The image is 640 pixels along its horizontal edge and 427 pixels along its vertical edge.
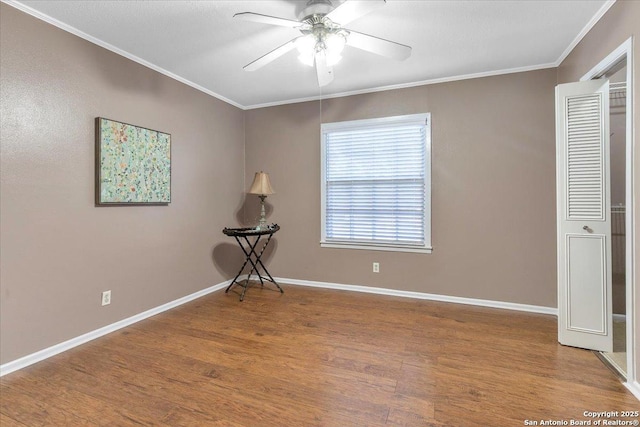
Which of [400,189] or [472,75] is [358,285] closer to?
[400,189]

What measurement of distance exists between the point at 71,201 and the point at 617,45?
160 inches

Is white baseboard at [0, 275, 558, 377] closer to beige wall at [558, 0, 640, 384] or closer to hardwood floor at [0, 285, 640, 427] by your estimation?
hardwood floor at [0, 285, 640, 427]

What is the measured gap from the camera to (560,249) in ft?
7.62

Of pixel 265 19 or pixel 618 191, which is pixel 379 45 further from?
pixel 618 191

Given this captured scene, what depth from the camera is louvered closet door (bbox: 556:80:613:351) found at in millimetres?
2158

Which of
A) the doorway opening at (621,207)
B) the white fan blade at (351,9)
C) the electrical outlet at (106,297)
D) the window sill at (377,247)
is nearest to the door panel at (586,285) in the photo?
the doorway opening at (621,207)

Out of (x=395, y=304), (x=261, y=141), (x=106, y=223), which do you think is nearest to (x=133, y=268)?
(x=106, y=223)

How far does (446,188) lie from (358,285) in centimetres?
158

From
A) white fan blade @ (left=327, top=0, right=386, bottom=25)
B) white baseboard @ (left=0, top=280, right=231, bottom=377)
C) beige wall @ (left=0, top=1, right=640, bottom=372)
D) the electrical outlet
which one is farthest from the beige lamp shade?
white fan blade @ (left=327, top=0, right=386, bottom=25)

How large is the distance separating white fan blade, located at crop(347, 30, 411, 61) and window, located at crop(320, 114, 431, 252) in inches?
58.0

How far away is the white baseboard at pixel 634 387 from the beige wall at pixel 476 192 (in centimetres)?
128

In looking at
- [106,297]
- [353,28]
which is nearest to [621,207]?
[353,28]

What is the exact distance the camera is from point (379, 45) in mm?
2010

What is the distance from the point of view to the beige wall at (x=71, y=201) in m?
2.01
